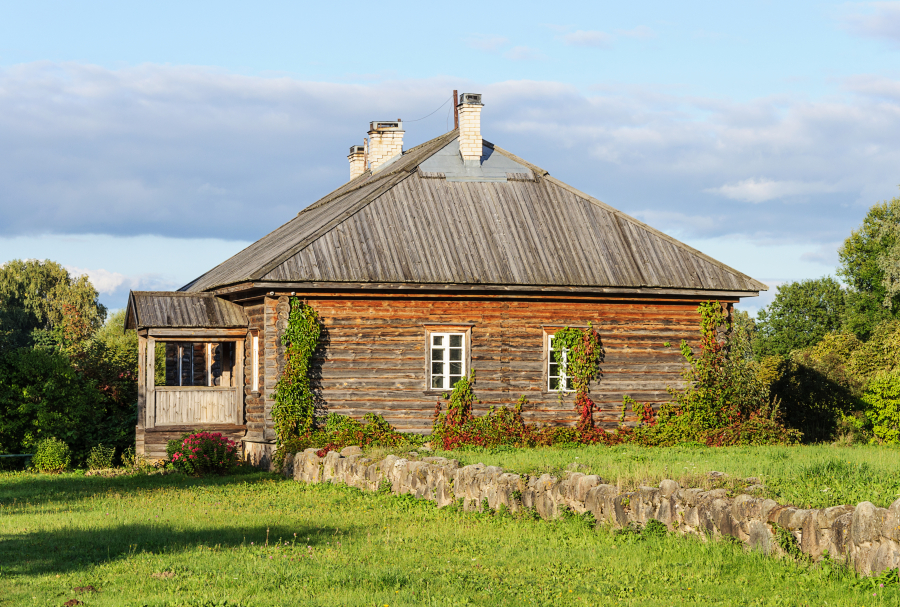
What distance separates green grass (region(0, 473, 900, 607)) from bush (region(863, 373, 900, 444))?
16.4 meters

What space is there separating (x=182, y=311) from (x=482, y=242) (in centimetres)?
719

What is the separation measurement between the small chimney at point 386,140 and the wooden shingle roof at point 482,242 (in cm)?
636

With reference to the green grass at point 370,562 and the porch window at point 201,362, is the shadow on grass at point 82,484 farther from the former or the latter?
the porch window at point 201,362

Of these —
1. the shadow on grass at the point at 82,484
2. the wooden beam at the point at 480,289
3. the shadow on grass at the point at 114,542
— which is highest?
the wooden beam at the point at 480,289

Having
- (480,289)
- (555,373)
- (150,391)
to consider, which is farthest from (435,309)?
(150,391)

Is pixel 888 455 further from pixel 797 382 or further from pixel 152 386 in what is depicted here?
pixel 152 386

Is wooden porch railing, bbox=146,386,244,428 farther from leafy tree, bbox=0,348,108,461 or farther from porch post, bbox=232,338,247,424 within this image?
leafy tree, bbox=0,348,108,461

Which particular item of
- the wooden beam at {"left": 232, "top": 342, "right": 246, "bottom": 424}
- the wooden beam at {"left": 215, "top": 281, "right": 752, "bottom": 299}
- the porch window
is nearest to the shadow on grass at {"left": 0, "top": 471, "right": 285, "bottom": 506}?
the wooden beam at {"left": 232, "top": 342, "right": 246, "bottom": 424}

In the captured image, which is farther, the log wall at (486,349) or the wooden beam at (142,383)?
the wooden beam at (142,383)

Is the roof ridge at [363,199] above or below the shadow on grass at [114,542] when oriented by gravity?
above

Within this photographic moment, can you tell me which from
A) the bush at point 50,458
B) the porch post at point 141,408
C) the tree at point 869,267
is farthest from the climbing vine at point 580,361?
the tree at point 869,267

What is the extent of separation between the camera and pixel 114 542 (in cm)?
1176

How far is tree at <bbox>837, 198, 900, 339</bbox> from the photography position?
165 feet

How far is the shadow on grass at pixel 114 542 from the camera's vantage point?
1060 cm
